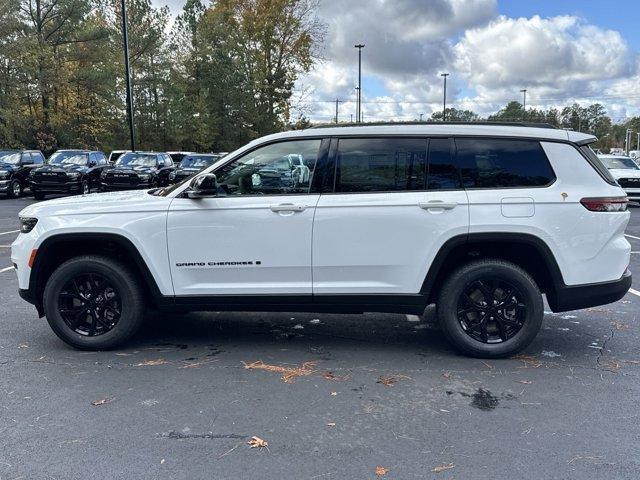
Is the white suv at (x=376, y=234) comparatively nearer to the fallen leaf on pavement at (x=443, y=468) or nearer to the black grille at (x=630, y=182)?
the fallen leaf on pavement at (x=443, y=468)

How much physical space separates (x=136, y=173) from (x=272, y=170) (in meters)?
16.0

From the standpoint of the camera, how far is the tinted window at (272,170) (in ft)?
15.0

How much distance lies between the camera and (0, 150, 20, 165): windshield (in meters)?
20.6

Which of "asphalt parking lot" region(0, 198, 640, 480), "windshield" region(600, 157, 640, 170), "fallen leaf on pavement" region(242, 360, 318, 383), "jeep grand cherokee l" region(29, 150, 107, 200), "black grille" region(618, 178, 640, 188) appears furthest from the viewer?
"windshield" region(600, 157, 640, 170)

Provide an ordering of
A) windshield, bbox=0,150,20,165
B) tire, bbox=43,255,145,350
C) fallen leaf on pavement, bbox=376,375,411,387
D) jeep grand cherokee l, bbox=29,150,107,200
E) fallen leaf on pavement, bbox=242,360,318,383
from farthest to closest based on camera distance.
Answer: windshield, bbox=0,150,20,165
jeep grand cherokee l, bbox=29,150,107,200
tire, bbox=43,255,145,350
fallen leaf on pavement, bbox=242,360,318,383
fallen leaf on pavement, bbox=376,375,411,387

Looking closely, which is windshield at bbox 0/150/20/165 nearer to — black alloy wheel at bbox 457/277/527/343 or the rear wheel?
the rear wheel

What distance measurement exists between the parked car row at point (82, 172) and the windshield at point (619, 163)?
14.0 meters

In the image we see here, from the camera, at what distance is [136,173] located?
19.3m

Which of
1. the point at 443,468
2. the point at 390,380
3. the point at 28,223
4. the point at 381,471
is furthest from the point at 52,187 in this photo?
the point at 443,468

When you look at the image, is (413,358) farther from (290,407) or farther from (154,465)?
(154,465)

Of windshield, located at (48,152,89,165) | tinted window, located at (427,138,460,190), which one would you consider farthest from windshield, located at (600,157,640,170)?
windshield, located at (48,152,89,165)

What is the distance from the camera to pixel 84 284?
471 cm

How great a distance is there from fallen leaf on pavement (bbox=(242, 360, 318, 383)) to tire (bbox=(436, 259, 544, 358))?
1.16 meters

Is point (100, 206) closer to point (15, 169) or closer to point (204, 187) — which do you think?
point (204, 187)
